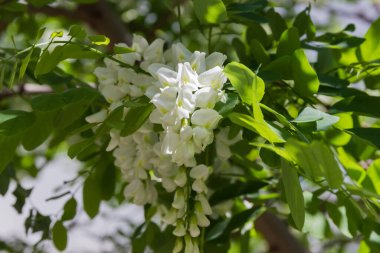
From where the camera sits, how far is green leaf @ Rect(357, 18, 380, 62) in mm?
615

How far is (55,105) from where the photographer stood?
1.71 feet

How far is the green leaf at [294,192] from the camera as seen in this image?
449 millimetres

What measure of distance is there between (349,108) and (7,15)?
1.57 feet

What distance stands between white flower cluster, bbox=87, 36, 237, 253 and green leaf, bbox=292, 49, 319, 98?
0.06 metres

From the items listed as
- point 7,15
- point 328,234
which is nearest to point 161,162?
point 328,234

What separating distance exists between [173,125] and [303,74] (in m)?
0.13

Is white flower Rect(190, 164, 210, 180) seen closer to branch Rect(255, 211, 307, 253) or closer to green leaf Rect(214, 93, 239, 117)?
green leaf Rect(214, 93, 239, 117)

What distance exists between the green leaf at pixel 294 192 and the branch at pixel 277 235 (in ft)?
1.64

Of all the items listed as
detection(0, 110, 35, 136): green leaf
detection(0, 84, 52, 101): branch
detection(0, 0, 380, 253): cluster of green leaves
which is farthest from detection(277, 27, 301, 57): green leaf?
detection(0, 84, 52, 101): branch

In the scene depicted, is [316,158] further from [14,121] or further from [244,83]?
[14,121]

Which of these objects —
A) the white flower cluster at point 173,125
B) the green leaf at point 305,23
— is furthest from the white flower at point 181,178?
the green leaf at point 305,23

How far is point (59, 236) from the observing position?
0.68m

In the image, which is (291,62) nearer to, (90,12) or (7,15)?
(7,15)

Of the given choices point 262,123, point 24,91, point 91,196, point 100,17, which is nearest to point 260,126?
point 262,123
